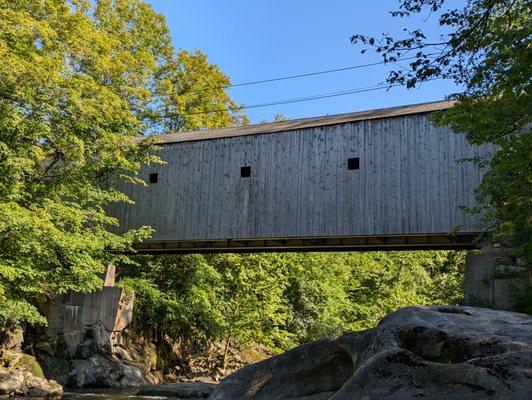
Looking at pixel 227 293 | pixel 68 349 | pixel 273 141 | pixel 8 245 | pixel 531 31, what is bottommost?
pixel 68 349

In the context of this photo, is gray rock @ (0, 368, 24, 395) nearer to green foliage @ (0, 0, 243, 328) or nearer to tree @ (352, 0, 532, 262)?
green foliage @ (0, 0, 243, 328)

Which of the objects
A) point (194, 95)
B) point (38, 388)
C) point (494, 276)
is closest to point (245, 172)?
point (494, 276)

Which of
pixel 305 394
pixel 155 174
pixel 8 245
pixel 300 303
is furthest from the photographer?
pixel 300 303

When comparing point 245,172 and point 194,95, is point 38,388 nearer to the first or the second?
point 245,172

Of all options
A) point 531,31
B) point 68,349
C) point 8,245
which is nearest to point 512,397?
point 531,31

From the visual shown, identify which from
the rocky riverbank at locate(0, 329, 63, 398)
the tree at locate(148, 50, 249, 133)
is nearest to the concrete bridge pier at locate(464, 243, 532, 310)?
the rocky riverbank at locate(0, 329, 63, 398)

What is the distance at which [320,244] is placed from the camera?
14344mm

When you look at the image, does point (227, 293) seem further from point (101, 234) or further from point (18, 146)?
point (18, 146)

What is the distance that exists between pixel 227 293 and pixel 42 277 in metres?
7.22

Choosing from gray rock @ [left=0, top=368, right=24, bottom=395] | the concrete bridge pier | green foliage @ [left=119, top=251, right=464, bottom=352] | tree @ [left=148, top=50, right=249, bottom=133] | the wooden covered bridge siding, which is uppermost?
tree @ [left=148, top=50, right=249, bottom=133]

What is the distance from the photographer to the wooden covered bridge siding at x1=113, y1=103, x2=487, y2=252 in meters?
12.7

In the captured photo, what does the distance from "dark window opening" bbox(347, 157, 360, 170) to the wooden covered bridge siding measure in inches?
2.0

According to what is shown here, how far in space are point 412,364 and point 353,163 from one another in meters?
10.7

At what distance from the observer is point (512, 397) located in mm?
2844
